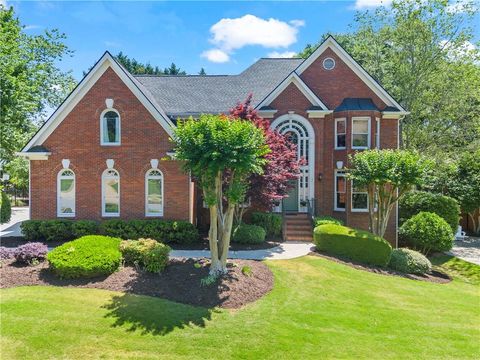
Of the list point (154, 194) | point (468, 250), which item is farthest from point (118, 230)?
point (468, 250)

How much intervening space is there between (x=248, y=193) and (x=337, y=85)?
9423mm

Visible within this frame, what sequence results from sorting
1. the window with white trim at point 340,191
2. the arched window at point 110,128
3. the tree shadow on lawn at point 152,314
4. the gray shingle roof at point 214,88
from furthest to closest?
the gray shingle roof at point 214,88 < the window with white trim at point 340,191 < the arched window at point 110,128 < the tree shadow on lawn at point 152,314

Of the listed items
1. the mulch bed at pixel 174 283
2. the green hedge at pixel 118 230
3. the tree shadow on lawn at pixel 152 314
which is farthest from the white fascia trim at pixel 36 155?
the tree shadow on lawn at pixel 152 314

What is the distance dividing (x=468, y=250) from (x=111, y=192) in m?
20.2

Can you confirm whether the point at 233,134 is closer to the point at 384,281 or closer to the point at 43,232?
the point at 384,281

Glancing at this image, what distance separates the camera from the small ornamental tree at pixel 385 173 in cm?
1427

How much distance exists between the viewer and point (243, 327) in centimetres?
773

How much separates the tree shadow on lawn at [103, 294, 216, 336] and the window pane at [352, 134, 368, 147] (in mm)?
13726

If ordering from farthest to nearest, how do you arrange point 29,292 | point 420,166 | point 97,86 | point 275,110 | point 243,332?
point 275,110 → point 97,86 → point 420,166 → point 29,292 → point 243,332

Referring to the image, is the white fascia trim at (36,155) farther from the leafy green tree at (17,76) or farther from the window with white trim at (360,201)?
the window with white trim at (360,201)

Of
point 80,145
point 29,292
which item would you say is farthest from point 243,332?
point 80,145

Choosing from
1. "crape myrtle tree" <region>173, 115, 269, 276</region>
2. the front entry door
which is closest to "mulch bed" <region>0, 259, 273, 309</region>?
"crape myrtle tree" <region>173, 115, 269, 276</region>

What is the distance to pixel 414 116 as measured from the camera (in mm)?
26156

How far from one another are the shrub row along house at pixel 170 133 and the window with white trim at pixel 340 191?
0.06 m
